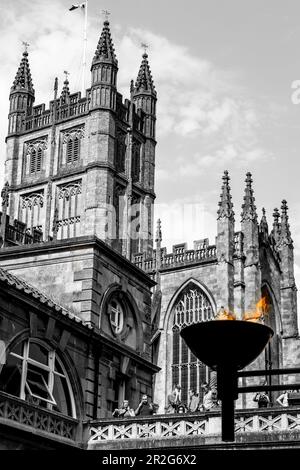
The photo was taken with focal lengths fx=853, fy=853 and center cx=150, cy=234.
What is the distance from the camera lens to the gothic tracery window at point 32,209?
68.1 meters

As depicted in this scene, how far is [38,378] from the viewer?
76.0ft

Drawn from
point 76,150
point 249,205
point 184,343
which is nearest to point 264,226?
point 249,205

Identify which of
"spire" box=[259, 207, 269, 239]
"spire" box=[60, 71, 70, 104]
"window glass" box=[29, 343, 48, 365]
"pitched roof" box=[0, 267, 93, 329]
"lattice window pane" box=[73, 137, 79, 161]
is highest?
"spire" box=[60, 71, 70, 104]

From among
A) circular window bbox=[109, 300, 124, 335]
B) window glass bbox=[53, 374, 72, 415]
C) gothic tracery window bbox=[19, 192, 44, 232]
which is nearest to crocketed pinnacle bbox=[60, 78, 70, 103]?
gothic tracery window bbox=[19, 192, 44, 232]

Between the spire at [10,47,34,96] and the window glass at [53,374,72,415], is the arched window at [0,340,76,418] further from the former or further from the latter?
the spire at [10,47,34,96]

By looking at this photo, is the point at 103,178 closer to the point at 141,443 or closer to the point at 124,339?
the point at 124,339

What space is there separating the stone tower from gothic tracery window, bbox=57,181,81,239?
3.1 inches

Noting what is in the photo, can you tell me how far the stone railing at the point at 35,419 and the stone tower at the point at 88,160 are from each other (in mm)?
39980

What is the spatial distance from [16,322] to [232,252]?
29.8 metres

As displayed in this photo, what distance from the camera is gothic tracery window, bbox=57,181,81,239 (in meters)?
66.2

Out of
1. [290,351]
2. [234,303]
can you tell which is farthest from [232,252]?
[290,351]

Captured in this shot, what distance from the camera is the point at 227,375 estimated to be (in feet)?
20.1

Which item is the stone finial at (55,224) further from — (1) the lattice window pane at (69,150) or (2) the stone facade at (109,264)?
(1) the lattice window pane at (69,150)

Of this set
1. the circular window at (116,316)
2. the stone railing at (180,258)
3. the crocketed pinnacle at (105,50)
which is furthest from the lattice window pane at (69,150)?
the circular window at (116,316)
